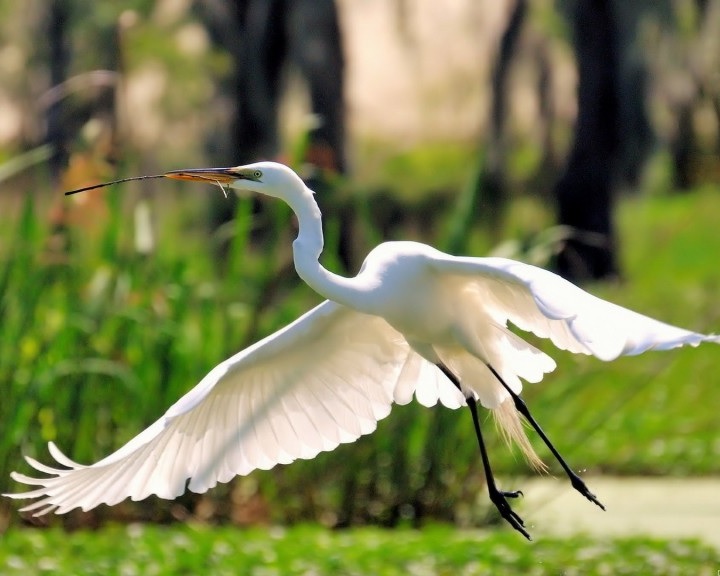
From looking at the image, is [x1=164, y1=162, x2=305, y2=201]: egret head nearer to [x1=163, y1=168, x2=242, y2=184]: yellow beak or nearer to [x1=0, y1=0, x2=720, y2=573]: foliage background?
[x1=163, y1=168, x2=242, y2=184]: yellow beak

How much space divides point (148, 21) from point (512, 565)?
436 inches

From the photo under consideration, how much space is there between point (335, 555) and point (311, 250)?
1571mm

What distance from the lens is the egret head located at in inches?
115

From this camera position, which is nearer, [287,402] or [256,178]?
[256,178]

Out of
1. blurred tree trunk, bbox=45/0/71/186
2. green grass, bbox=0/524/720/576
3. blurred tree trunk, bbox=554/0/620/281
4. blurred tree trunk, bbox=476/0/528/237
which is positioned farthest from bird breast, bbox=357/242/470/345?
blurred tree trunk, bbox=45/0/71/186

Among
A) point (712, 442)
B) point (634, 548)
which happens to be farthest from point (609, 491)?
point (634, 548)

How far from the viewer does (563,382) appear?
521cm

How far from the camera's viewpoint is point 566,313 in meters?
2.55

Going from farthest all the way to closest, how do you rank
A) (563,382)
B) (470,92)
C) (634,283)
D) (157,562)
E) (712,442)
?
(470,92) < (634,283) < (712,442) < (563,382) < (157,562)

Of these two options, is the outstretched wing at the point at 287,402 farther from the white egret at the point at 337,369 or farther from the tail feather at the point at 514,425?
the tail feather at the point at 514,425

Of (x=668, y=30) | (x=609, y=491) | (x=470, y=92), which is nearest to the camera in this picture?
(x=609, y=491)

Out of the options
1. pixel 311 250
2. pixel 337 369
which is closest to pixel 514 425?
pixel 337 369

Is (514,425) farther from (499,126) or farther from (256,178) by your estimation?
(499,126)

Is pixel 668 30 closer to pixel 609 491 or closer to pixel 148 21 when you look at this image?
pixel 148 21
